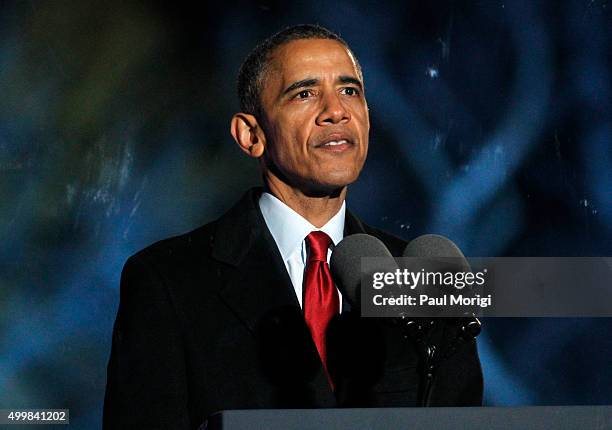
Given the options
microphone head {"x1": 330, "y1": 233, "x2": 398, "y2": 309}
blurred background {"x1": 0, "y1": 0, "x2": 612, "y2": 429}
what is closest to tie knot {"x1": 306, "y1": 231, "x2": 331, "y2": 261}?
microphone head {"x1": 330, "y1": 233, "x2": 398, "y2": 309}

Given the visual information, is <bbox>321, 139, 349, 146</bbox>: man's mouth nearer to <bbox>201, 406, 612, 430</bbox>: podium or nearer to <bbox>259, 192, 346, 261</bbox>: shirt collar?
<bbox>259, 192, 346, 261</bbox>: shirt collar

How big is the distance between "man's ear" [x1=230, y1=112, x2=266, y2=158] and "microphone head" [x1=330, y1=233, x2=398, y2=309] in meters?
0.83

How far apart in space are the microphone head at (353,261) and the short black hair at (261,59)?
864mm

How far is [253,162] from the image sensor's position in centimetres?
335

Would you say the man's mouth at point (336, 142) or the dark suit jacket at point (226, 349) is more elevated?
the man's mouth at point (336, 142)

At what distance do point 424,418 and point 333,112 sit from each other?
1.12m

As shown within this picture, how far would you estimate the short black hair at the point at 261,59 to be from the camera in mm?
2492

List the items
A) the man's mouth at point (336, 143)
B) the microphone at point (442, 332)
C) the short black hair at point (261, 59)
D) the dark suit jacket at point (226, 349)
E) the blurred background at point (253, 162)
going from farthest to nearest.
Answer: the blurred background at point (253, 162)
the short black hair at point (261, 59)
the man's mouth at point (336, 143)
the dark suit jacket at point (226, 349)
the microphone at point (442, 332)

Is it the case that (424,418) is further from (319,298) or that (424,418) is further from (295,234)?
(295,234)

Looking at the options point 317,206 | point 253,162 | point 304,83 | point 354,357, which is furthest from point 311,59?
point 253,162

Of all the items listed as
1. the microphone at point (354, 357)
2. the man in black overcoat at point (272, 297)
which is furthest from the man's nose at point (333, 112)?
the microphone at point (354, 357)

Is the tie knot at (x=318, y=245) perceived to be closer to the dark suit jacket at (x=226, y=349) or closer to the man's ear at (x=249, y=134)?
the dark suit jacket at (x=226, y=349)

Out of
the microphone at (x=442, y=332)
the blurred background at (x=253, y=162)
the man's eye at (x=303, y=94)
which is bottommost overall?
the microphone at (x=442, y=332)

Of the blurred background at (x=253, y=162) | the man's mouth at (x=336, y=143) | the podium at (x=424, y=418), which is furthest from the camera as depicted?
the blurred background at (x=253, y=162)
